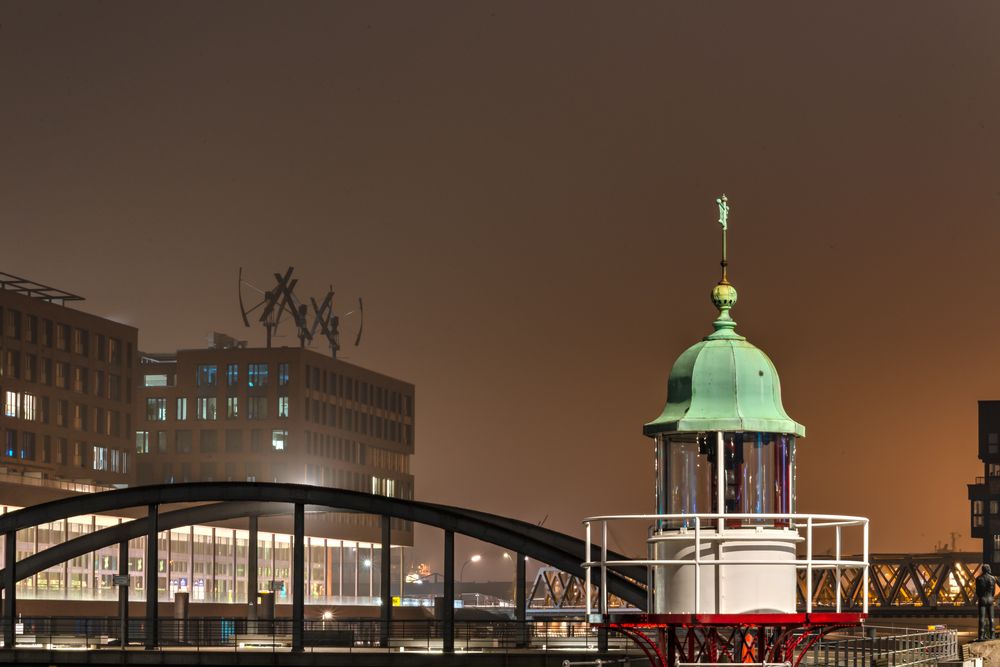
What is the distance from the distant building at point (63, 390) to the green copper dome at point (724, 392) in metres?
128

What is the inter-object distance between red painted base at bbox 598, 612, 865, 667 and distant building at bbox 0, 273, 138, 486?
422 feet

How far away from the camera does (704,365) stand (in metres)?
18.5

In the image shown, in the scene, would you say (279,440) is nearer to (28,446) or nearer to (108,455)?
(108,455)

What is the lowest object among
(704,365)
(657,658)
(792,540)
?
(657,658)

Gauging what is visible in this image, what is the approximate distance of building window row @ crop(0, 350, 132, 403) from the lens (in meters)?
152

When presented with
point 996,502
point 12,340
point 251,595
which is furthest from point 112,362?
point 996,502

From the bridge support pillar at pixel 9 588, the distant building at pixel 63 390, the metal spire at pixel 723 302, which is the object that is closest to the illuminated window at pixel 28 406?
the distant building at pixel 63 390

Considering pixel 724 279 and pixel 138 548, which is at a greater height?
pixel 724 279

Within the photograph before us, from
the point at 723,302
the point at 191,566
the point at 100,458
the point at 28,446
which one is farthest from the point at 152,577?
the point at 100,458

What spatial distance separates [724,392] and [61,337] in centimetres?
14884

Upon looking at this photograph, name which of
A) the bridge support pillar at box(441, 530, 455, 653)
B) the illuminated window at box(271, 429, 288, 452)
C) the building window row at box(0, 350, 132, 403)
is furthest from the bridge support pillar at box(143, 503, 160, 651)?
the illuminated window at box(271, 429, 288, 452)

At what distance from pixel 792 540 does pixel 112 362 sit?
157542 millimetres

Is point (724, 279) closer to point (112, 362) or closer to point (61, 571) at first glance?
point (61, 571)

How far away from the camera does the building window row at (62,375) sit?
15238 centimetres
